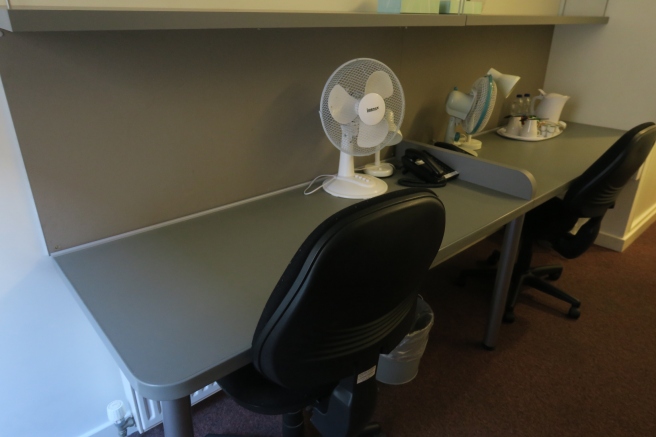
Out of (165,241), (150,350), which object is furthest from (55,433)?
(150,350)

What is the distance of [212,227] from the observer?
57.9 inches

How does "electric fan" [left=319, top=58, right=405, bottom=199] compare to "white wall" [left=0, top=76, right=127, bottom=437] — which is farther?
"electric fan" [left=319, top=58, right=405, bottom=199]

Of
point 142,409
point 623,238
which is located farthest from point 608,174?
point 142,409

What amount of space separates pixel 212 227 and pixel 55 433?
817mm

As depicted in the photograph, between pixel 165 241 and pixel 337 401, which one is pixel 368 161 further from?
pixel 337 401

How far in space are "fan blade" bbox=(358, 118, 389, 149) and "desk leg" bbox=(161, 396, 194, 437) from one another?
102 centimetres

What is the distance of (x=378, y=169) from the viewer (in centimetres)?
190

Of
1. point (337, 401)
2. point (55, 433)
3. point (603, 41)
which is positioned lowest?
point (55, 433)

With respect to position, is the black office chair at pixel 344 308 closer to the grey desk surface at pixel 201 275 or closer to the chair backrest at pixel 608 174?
the grey desk surface at pixel 201 275

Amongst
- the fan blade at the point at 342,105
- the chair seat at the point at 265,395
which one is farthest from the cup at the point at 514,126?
the chair seat at the point at 265,395

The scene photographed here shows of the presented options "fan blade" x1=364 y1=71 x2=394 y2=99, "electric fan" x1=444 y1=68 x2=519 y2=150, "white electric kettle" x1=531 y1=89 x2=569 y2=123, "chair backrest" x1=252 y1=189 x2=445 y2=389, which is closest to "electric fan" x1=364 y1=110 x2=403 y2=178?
"fan blade" x1=364 y1=71 x2=394 y2=99

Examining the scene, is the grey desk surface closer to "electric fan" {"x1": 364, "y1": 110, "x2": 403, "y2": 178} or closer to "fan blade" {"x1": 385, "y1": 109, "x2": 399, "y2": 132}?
"electric fan" {"x1": 364, "y1": 110, "x2": 403, "y2": 178}

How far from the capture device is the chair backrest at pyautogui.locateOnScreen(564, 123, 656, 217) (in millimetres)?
1817

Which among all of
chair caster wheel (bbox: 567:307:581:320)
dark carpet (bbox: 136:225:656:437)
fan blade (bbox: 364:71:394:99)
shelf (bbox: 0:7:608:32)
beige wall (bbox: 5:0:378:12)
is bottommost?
dark carpet (bbox: 136:225:656:437)
